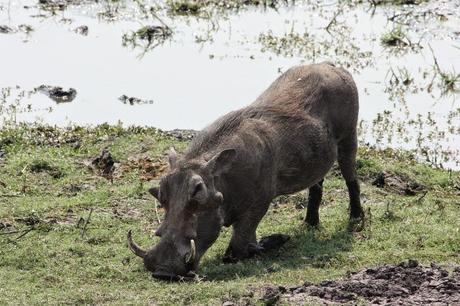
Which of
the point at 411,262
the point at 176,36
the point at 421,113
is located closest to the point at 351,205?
the point at 411,262

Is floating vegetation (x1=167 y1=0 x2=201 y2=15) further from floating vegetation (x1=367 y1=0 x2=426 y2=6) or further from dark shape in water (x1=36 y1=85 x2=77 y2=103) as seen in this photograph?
dark shape in water (x1=36 y1=85 x2=77 y2=103)

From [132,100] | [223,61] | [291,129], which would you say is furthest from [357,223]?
[223,61]

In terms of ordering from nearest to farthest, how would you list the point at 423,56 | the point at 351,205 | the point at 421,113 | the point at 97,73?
the point at 351,205, the point at 421,113, the point at 97,73, the point at 423,56

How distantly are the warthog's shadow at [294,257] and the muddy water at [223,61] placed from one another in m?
3.96

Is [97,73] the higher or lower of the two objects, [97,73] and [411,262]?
the lower

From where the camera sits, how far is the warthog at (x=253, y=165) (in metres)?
6.84

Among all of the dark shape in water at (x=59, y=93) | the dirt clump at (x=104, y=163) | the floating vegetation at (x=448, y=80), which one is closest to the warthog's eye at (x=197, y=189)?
the dirt clump at (x=104, y=163)

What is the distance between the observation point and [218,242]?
316 inches

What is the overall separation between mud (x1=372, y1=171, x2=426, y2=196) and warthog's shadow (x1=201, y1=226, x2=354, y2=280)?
1501 mm

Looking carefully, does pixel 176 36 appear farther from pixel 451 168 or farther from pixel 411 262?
pixel 411 262

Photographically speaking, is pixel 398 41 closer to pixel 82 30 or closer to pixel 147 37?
pixel 147 37

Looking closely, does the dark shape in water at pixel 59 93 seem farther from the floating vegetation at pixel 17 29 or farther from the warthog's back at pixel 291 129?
the warthog's back at pixel 291 129

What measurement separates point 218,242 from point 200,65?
7761mm

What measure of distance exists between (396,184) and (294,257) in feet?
8.38
